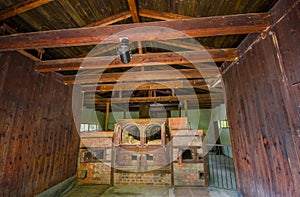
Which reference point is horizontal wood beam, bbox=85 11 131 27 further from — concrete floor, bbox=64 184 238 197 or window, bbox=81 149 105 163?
concrete floor, bbox=64 184 238 197

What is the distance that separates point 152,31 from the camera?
201cm

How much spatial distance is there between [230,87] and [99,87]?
3.33 m

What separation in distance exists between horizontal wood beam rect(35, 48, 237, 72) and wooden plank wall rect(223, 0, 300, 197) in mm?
327

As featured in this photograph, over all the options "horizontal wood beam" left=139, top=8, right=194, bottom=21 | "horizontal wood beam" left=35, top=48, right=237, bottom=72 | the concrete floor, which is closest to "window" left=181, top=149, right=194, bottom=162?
the concrete floor

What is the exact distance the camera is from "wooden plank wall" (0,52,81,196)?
8.05 feet

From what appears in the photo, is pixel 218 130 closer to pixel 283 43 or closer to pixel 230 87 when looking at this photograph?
pixel 230 87

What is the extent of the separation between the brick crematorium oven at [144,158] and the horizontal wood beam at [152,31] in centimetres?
318

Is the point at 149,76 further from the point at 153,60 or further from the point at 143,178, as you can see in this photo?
the point at 143,178

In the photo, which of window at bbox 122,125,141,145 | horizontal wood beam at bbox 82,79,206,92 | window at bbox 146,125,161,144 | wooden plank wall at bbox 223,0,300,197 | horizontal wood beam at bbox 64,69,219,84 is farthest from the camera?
window at bbox 146,125,161,144

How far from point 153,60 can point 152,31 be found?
997 millimetres

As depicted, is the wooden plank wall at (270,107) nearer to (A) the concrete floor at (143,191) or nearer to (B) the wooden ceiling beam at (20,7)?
(A) the concrete floor at (143,191)

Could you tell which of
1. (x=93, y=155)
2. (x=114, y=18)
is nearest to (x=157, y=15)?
(x=114, y=18)

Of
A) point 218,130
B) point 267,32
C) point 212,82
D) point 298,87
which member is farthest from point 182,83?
point 218,130

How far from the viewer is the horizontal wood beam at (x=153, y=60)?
2.87 meters
